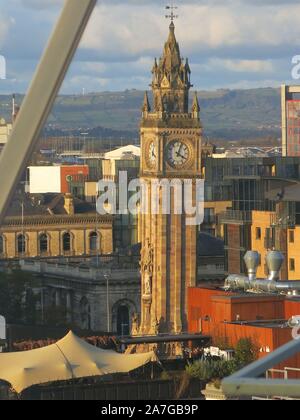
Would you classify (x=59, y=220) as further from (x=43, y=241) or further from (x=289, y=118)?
(x=289, y=118)

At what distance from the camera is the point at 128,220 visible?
262ft

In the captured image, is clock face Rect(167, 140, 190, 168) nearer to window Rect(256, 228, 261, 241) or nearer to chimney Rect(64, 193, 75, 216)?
window Rect(256, 228, 261, 241)

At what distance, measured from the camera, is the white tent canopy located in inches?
1328

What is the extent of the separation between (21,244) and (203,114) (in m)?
64.0

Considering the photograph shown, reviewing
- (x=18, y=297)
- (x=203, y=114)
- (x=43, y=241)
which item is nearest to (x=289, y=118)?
(x=203, y=114)

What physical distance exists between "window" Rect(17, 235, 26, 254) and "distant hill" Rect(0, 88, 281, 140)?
48456 millimetres

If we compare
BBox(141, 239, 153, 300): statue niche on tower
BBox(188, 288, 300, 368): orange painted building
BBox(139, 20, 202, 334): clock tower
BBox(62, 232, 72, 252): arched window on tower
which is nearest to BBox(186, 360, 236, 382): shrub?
BBox(188, 288, 300, 368): orange painted building

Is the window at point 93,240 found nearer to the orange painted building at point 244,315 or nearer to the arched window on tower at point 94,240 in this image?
the arched window on tower at point 94,240

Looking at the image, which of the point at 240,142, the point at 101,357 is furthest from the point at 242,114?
the point at 101,357

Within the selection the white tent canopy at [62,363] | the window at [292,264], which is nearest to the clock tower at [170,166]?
the window at [292,264]

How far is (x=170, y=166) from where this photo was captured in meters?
62.6

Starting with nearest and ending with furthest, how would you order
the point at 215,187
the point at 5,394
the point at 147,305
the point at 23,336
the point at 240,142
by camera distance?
1. the point at 5,394
2. the point at 23,336
3. the point at 147,305
4. the point at 215,187
5. the point at 240,142

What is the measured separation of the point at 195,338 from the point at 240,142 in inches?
4281
